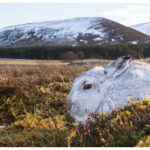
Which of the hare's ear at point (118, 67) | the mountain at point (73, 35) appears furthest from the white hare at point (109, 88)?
the mountain at point (73, 35)

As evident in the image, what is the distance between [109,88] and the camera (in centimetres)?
313

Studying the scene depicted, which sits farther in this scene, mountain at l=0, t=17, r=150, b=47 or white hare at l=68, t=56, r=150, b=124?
mountain at l=0, t=17, r=150, b=47

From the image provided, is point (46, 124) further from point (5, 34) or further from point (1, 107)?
point (5, 34)

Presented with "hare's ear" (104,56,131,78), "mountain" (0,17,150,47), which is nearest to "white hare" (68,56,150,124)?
"hare's ear" (104,56,131,78)

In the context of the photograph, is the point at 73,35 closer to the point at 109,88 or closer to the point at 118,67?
the point at 118,67

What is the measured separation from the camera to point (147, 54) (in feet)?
105

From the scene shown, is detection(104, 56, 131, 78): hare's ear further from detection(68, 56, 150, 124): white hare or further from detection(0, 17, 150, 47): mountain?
detection(0, 17, 150, 47): mountain

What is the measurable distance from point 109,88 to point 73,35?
332 feet

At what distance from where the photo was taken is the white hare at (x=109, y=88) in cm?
302

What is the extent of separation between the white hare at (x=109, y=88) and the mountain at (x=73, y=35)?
81.7 m

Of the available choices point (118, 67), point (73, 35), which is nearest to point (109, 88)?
point (118, 67)

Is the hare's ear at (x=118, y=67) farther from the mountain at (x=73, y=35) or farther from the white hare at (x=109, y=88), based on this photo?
the mountain at (x=73, y=35)

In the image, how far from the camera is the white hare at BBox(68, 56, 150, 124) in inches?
119

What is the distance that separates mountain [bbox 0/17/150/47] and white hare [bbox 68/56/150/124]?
81.7 metres
